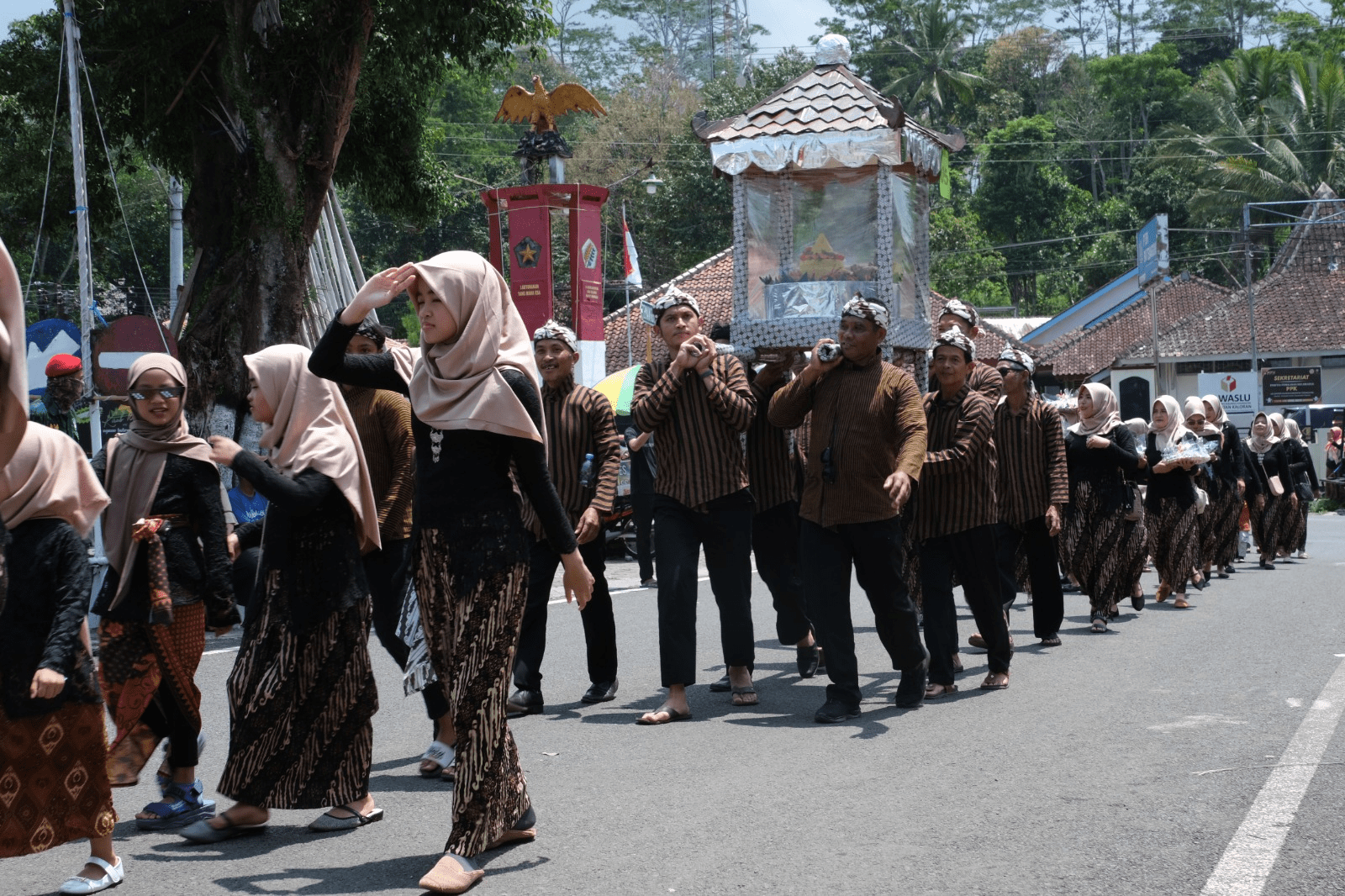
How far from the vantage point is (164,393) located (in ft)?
17.9

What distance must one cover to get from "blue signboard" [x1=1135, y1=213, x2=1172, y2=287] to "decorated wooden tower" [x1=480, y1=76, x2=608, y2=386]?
2038 centimetres

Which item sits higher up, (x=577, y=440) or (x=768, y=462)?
(x=577, y=440)

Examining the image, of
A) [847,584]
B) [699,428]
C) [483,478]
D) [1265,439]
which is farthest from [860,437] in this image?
[1265,439]

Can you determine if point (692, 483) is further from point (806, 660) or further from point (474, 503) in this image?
point (474, 503)

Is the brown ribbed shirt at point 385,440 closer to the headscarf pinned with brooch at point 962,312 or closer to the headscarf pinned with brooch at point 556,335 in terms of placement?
the headscarf pinned with brooch at point 556,335

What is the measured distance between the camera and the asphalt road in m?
4.56

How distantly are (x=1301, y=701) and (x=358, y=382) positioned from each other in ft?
16.5

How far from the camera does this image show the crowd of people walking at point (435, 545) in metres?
4.49

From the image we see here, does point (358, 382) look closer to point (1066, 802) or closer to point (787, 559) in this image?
point (1066, 802)

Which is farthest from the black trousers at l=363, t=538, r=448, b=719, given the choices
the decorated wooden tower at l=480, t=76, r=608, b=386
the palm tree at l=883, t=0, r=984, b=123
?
the palm tree at l=883, t=0, r=984, b=123

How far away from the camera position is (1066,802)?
5.36 m

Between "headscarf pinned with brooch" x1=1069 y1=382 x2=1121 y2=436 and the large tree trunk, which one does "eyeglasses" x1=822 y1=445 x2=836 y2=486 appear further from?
the large tree trunk

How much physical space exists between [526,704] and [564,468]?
1244mm

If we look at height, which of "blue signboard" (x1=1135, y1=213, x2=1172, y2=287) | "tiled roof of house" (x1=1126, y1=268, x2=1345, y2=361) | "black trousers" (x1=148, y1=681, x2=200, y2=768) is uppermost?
"blue signboard" (x1=1135, y1=213, x2=1172, y2=287)
